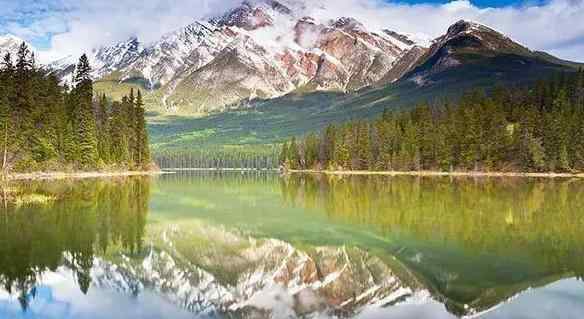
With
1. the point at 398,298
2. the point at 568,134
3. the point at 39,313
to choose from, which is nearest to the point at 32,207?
the point at 39,313

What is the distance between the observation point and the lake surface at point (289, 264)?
63.5 feet

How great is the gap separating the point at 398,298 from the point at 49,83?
9590 centimetres

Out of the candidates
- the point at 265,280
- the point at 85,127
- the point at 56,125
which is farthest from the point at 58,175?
the point at 265,280

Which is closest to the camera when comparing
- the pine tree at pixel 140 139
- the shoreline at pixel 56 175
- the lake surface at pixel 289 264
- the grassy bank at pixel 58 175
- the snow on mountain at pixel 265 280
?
the lake surface at pixel 289 264

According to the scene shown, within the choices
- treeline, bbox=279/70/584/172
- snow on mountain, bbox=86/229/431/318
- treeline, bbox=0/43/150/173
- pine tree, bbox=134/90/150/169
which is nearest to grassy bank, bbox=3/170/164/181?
treeline, bbox=0/43/150/173

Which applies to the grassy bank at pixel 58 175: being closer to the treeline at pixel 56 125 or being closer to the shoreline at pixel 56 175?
the shoreline at pixel 56 175

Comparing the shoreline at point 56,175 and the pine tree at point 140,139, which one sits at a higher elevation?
the pine tree at point 140,139

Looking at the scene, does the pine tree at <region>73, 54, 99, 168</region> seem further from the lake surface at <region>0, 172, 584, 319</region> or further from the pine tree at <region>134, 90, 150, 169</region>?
the lake surface at <region>0, 172, 584, 319</region>

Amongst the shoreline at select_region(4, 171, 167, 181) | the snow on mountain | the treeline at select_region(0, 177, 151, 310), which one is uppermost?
the shoreline at select_region(4, 171, 167, 181)

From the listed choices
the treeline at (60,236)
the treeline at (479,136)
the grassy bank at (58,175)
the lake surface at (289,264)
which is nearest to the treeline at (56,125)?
the grassy bank at (58,175)

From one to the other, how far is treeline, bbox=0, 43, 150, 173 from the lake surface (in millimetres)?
44481

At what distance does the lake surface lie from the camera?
63.5 ft

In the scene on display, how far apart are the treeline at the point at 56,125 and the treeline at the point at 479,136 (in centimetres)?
6436

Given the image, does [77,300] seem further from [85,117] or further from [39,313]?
[85,117]
